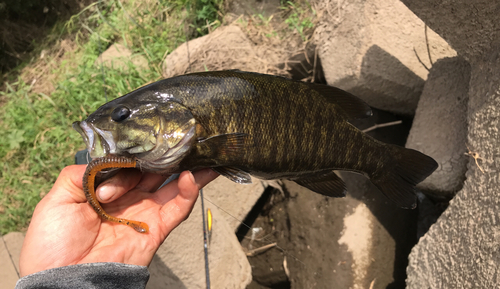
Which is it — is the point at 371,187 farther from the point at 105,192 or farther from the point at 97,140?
the point at 97,140

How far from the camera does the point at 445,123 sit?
2703mm

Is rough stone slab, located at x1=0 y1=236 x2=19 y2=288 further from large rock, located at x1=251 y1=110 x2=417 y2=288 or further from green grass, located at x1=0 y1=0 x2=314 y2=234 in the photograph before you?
large rock, located at x1=251 y1=110 x2=417 y2=288

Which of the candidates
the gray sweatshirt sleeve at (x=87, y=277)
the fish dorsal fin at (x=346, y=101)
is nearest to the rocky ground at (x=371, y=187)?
the fish dorsal fin at (x=346, y=101)

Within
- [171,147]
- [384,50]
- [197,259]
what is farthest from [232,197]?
[384,50]

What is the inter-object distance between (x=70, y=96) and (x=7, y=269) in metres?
2.23

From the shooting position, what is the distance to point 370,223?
3.47 meters

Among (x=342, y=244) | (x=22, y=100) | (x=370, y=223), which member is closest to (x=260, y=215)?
(x=342, y=244)

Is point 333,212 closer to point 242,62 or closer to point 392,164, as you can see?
point 392,164

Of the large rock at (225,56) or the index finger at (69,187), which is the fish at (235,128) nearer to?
the index finger at (69,187)

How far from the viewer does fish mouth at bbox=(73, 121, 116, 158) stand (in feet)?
5.31

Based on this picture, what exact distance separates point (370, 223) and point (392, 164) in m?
1.53

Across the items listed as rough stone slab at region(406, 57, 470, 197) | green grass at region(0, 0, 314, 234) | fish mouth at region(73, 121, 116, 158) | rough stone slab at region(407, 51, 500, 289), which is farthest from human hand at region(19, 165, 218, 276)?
green grass at region(0, 0, 314, 234)

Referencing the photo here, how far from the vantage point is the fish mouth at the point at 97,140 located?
1618mm

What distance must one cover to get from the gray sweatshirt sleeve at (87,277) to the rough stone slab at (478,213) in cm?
226
